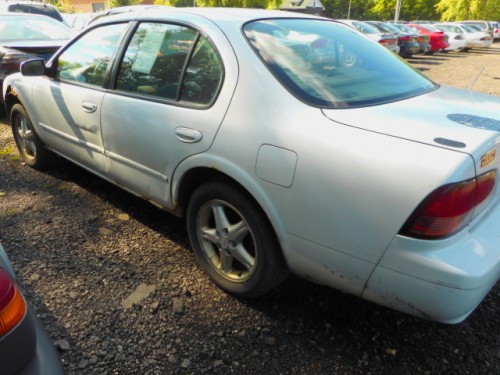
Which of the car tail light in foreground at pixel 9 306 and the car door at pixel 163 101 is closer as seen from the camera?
the car tail light in foreground at pixel 9 306

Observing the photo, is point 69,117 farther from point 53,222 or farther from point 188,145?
point 188,145

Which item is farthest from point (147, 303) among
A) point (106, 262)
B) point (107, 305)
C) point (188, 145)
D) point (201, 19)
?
point (201, 19)

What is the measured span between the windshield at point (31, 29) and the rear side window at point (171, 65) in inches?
192

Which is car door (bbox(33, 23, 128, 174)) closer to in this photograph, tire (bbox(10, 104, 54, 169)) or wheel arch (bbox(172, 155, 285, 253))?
Answer: tire (bbox(10, 104, 54, 169))

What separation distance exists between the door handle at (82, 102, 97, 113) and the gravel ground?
90 cm

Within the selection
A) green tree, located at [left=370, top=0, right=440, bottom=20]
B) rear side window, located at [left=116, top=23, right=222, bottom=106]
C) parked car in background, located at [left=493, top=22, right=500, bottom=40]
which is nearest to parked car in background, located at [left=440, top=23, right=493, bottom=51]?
parked car in background, located at [left=493, top=22, right=500, bottom=40]

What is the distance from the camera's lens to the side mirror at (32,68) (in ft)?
11.5

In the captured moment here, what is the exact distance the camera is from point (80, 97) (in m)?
3.18

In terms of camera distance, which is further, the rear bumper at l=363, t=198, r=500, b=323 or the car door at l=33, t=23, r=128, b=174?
the car door at l=33, t=23, r=128, b=174

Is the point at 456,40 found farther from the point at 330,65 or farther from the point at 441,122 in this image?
the point at 441,122

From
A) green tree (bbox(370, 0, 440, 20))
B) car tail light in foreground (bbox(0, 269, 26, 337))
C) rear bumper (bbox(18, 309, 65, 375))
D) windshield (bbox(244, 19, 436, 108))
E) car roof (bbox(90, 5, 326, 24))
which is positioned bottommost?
green tree (bbox(370, 0, 440, 20))

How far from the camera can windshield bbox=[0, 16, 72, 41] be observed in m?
6.64

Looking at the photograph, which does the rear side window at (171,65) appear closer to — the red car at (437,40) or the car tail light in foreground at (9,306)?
the car tail light in foreground at (9,306)

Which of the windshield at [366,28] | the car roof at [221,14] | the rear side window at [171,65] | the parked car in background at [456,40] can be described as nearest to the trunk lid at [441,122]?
the rear side window at [171,65]
